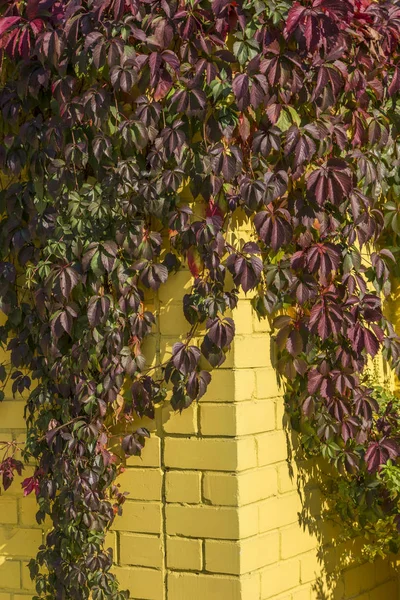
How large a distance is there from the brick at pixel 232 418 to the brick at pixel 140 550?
0.42 metres

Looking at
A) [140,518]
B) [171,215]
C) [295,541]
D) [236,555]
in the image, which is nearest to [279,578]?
[295,541]

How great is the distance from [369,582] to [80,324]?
1595 mm

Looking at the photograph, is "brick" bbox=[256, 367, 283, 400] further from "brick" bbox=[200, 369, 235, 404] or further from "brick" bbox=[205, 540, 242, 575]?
"brick" bbox=[205, 540, 242, 575]

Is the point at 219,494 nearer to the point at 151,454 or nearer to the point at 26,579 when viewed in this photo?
the point at 151,454

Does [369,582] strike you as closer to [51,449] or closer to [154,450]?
[154,450]

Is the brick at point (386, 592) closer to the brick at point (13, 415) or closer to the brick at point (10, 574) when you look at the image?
the brick at point (10, 574)

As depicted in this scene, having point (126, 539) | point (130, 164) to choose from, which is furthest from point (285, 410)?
point (130, 164)

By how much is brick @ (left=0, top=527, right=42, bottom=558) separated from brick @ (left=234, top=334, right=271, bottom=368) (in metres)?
1.00

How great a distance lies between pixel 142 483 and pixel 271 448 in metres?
0.45

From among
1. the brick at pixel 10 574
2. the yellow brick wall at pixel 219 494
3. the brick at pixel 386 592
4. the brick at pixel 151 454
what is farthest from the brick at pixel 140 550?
the brick at pixel 386 592

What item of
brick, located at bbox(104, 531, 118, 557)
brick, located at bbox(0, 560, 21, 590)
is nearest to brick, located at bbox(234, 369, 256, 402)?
brick, located at bbox(104, 531, 118, 557)

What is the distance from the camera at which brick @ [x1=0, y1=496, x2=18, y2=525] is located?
12.5ft

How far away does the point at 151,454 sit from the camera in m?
3.55

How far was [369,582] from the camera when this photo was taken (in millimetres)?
4121
